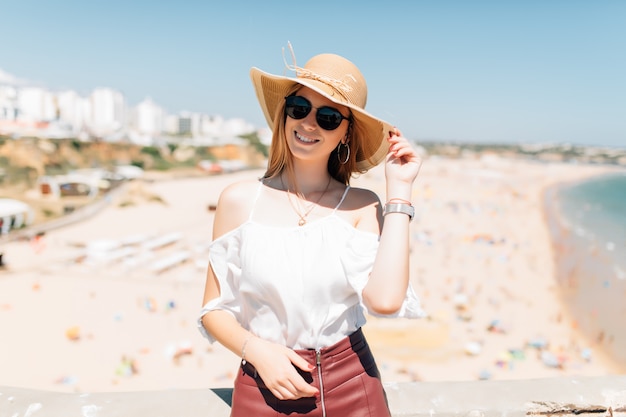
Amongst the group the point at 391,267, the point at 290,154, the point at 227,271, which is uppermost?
the point at 290,154

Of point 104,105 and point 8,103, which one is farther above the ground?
point 8,103

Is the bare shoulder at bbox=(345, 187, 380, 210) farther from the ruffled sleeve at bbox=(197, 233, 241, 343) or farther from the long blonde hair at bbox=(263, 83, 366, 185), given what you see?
the ruffled sleeve at bbox=(197, 233, 241, 343)

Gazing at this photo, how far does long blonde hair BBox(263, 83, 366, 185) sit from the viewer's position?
1718 millimetres

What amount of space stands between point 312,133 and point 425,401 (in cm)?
115

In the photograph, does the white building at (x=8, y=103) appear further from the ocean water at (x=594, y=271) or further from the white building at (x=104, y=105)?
the ocean water at (x=594, y=271)

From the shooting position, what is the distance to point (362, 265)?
1.49 m

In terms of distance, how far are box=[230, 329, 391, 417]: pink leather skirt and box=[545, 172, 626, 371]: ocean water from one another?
8910mm

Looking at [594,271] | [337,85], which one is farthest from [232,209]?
[594,271]

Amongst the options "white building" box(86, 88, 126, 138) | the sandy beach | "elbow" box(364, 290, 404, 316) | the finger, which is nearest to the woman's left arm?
"elbow" box(364, 290, 404, 316)

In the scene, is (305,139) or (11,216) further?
(11,216)

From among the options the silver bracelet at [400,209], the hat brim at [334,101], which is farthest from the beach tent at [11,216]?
the silver bracelet at [400,209]

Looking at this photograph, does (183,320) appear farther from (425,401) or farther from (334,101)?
(334,101)

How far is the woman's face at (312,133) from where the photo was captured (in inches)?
63.7

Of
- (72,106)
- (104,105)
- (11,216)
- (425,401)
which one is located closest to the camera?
(425,401)
